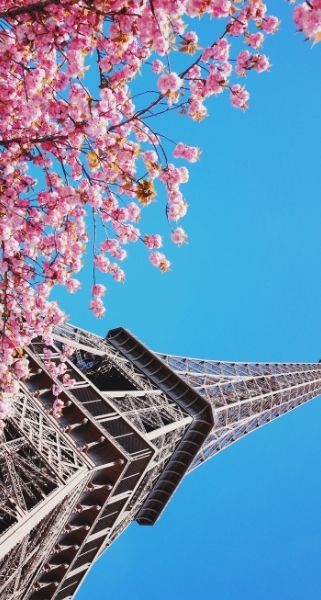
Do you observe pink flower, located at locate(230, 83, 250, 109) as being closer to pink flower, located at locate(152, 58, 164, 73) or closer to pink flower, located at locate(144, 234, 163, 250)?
pink flower, located at locate(152, 58, 164, 73)

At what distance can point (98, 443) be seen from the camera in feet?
70.2

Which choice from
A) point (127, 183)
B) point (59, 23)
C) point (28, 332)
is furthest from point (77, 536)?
point (59, 23)

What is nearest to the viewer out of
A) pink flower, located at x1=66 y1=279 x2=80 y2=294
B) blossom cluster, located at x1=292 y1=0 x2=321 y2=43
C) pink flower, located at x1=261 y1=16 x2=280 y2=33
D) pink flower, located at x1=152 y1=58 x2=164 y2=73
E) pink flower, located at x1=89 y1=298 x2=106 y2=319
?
blossom cluster, located at x1=292 y1=0 x2=321 y2=43

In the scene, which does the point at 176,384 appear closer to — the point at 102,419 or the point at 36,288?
the point at 102,419

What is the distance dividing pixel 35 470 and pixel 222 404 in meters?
29.3

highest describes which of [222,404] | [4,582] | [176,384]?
[222,404]

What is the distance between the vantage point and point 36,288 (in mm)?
12219

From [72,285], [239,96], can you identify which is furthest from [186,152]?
[72,285]

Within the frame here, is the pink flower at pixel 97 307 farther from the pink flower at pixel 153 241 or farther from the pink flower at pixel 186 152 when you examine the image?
the pink flower at pixel 186 152

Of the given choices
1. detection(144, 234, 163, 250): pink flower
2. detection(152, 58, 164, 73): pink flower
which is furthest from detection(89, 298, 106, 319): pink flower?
detection(152, 58, 164, 73): pink flower

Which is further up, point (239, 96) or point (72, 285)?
point (239, 96)

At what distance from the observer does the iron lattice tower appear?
51.4 ft

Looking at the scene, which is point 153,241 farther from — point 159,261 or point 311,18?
point 311,18

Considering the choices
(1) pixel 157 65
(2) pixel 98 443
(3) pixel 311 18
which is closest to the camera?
(3) pixel 311 18
